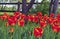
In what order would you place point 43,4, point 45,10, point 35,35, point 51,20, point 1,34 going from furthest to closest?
point 43,4 → point 45,10 → point 51,20 → point 1,34 → point 35,35

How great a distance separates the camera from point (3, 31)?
3.72 metres

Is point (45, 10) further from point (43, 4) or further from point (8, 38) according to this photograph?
point (8, 38)

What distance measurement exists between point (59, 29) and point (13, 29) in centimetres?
64

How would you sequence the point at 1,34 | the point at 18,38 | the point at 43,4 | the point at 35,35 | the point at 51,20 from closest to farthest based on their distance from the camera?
the point at 35,35 < the point at 18,38 < the point at 1,34 < the point at 51,20 < the point at 43,4

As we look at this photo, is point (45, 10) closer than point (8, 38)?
No

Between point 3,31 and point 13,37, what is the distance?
286 mm

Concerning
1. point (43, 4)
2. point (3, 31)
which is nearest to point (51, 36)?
point (3, 31)

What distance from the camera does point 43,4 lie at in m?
9.59

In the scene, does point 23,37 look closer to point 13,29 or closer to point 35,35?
point 13,29

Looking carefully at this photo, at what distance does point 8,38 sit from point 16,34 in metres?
0.12

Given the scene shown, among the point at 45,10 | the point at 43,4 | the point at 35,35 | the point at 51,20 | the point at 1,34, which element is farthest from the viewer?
the point at 43,4

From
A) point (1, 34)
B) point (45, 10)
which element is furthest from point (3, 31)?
point (45, 10)

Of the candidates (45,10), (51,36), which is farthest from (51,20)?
(45,10)

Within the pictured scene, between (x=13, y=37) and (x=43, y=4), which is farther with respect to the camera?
(x=43, y=4)
